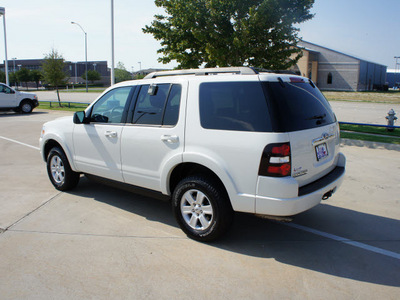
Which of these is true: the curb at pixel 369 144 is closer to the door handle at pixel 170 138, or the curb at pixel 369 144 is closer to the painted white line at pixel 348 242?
the painted white line at pixel 348 242

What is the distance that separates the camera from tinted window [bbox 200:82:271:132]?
348 centimetres

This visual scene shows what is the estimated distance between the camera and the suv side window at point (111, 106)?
4.80 meters

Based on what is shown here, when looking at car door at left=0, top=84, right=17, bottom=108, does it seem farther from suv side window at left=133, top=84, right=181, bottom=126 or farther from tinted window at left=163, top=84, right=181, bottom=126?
tinted window at left=163, top=84, right=181, bottom=126


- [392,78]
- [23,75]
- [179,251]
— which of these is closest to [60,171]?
[179,251]

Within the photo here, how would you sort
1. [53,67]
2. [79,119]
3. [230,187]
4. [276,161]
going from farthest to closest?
[53,67]
[79,119]
[230,187]
[276,161]

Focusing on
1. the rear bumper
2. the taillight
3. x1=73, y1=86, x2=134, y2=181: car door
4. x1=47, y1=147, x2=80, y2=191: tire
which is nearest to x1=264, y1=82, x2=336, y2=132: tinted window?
the taillight

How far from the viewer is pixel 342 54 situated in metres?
56.4

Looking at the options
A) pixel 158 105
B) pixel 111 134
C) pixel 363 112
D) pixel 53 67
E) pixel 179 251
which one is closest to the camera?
pixel 179 251

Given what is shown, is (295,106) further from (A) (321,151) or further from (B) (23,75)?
(B) (23,75)

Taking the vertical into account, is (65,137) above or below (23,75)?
below

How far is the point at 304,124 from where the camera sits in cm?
366

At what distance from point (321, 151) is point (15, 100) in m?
20.3

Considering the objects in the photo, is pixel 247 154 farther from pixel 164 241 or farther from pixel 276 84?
pixel 164 241

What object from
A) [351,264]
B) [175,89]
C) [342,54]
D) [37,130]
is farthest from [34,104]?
[342,54]
